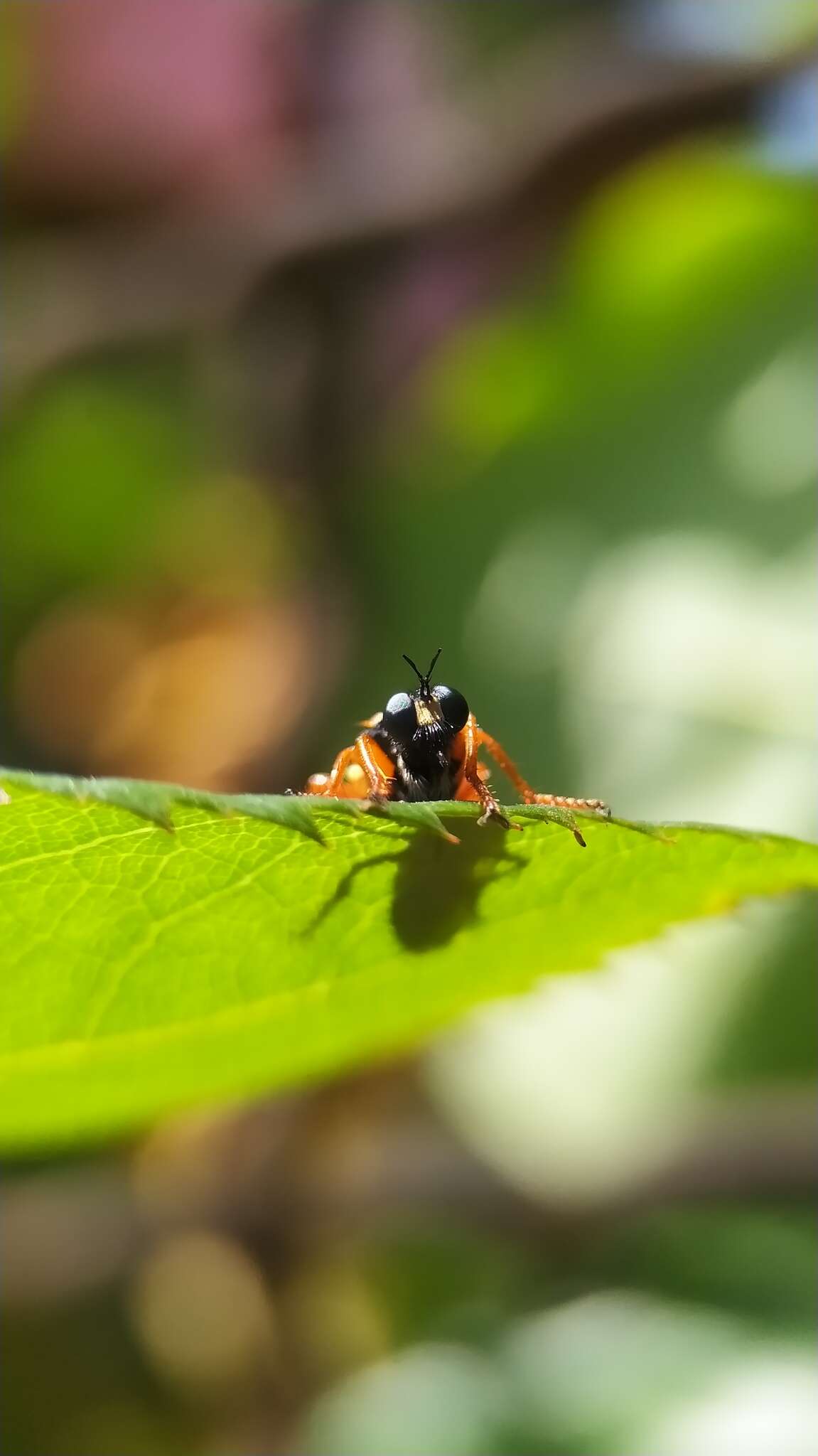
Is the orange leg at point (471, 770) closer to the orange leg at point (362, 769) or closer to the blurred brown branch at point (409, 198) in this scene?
the orange leg at point (362, 769)

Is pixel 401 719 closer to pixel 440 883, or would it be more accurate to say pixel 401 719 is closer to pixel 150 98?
pixel 440 883

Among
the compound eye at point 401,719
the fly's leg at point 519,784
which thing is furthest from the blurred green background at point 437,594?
the compound eye at point 401,719

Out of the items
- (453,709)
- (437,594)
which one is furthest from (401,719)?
(437,594)

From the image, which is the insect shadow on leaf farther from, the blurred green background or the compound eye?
the blurred green background

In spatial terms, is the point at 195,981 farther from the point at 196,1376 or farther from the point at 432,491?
the point at 432,491

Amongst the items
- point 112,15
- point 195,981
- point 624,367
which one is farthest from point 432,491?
point 195,981

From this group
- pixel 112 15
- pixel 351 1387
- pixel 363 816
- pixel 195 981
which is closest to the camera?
pixel 363 816
